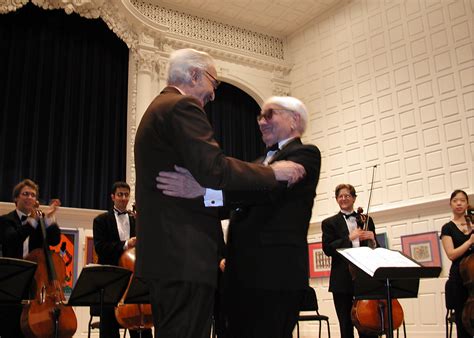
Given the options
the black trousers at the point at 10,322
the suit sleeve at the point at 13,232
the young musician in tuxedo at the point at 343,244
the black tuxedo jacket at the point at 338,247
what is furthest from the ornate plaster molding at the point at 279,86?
the black trousers at the point at 10,322

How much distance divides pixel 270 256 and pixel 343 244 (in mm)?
2947

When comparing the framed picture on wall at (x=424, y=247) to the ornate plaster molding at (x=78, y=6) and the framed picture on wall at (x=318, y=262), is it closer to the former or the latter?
the framed picture on wall at (x=318, y=262)

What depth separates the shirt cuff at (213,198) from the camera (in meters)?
1.97

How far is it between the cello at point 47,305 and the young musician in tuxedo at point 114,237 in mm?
429

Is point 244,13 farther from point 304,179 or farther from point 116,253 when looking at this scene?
point 304,179

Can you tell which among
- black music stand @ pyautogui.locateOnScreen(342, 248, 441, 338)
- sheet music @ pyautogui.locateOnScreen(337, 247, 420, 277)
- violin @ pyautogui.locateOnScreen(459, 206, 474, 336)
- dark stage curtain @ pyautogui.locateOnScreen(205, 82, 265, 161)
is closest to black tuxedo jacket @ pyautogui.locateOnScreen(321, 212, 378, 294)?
black music stand @ pyautogui.locateOnScreen(342, 248, 441, 338)

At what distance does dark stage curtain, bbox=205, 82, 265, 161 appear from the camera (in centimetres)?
1009

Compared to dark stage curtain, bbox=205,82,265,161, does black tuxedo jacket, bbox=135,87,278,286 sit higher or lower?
lower

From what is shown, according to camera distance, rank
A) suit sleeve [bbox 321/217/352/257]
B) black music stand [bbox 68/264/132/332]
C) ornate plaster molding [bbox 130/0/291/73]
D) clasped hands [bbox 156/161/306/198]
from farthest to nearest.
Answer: ornate plaster molding [bbox 130/0/291/73] < suit sleeve [bbox 321/217/352/257] < black music stand [bbox 68/264/132/332] < clasped hands [bbox 156/161/306/198]

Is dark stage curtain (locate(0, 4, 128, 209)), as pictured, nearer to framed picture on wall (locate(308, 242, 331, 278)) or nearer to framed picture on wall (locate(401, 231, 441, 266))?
framed picture on wall (locate(308, 242, 331, 278))

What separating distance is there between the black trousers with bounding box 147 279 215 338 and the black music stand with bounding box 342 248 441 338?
1376mm

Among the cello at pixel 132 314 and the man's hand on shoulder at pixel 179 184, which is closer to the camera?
the man's hand on shoulder at pixel 179 184

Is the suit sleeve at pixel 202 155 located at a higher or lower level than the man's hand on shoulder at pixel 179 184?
higher

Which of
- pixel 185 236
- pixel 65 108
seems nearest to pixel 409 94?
pixel 65 108
